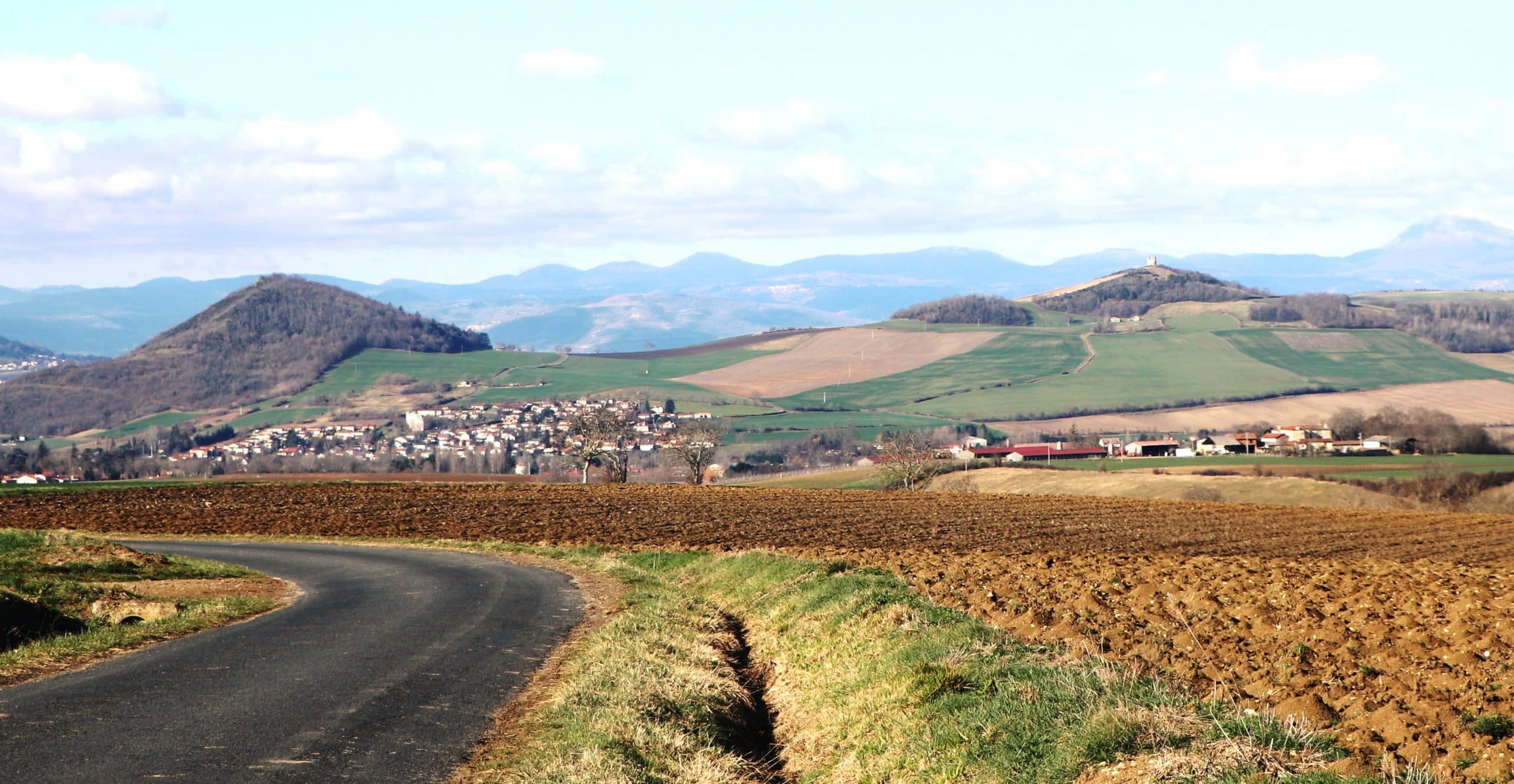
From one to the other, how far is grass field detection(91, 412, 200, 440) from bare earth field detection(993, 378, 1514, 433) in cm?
12204

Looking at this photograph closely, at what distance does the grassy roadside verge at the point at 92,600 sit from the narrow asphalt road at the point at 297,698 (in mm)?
773

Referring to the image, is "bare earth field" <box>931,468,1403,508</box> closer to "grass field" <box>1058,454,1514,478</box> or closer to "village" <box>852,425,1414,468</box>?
"grass field" <box>1058,454,1514,478</box>

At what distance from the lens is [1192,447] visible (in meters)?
132

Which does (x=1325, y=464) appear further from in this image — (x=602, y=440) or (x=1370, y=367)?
(x=1370, y=367)

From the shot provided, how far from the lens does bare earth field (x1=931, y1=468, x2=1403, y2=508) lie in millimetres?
70625

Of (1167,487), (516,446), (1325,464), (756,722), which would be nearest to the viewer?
(756,722)

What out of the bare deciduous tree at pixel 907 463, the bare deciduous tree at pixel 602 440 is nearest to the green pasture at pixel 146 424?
the bare deciduous tree at pixel 602 440

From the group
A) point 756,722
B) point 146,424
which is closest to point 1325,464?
point 756,722

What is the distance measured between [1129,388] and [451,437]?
95.3m

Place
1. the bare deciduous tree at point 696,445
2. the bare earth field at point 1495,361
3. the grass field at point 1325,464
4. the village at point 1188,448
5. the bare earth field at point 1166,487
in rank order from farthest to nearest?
the bare earth field at point 1495,361 < the village at point 1188,448 < the bare deciduous tree at point 696,445 < the grass field at point 1325,464 < the bare earth field at point 1166,487

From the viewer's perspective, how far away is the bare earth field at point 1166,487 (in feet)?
232

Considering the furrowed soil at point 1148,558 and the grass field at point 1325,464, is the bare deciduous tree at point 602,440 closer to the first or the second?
the furrowed soil at point 1148,558

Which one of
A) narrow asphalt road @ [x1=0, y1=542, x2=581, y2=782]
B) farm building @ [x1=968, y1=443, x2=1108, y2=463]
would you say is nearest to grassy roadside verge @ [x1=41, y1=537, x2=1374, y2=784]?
narrow asphalt road @ [x1=0, y1=542, x2=581, y2=782]

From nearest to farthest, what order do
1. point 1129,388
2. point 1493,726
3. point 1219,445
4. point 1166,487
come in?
point 1493,726, point 1166,487, point 1219,445, point 1129,388
